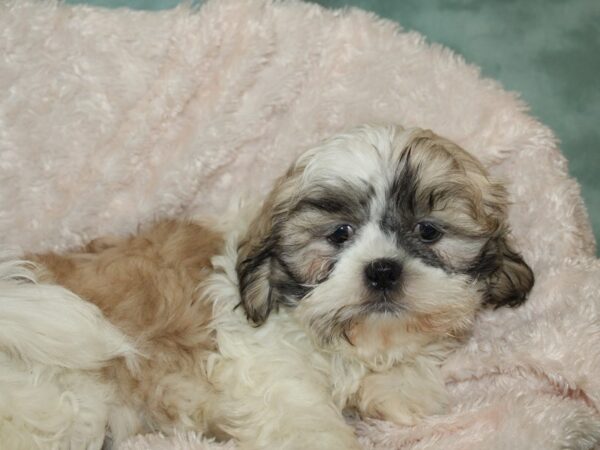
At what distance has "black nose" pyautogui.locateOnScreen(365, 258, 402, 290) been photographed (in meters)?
2.01

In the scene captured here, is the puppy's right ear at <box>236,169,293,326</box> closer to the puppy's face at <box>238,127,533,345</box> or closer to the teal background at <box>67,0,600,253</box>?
the puppy's face at <box>238,127,533,345</box>

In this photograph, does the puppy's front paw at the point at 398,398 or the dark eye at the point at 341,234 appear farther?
the puppy's front paw at the point at 398,398

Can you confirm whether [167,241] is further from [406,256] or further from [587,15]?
[587,15]

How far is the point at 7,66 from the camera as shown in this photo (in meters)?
2.80

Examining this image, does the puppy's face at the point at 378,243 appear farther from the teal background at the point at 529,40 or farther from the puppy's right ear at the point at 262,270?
the teal background at the point at 529,40

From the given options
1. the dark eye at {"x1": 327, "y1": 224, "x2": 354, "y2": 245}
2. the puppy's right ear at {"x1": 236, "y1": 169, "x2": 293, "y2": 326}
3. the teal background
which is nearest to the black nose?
the dark eye at {"x1": 327, "y1": 224, "x2": 354, "y2": 245}

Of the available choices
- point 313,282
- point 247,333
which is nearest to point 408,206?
point 313,282

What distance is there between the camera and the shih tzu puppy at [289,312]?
206 centimetres

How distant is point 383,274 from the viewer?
201 cm

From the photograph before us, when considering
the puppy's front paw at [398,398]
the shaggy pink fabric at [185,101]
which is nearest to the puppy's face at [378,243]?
the puppy's front paw at [398,398]

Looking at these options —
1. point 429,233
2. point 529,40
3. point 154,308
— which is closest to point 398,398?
point 429,233

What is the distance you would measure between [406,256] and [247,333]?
1.67 feet

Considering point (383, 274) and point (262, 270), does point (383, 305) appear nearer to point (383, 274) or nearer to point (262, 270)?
point (383, 274)

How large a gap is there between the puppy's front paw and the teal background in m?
1.47
